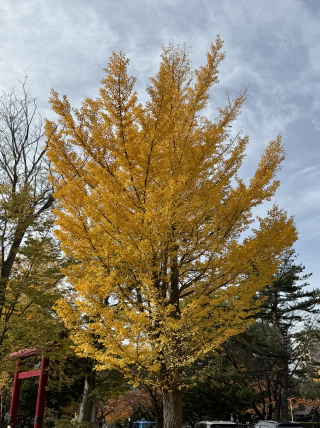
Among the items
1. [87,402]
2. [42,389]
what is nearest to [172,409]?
[42,389]

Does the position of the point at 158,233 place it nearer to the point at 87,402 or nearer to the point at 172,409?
the point at 172,409

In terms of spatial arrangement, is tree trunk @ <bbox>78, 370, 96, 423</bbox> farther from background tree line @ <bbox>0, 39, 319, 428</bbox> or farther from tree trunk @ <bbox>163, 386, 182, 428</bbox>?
tree trunk @ <bbox>163, 386, 182, 428</bbox>

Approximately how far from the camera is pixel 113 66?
19.5 feet

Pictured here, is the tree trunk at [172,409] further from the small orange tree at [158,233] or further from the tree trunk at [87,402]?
the tree trunk at [87,402]

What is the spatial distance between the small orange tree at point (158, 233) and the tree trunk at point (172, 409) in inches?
0.6

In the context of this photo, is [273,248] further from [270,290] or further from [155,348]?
[270,290]

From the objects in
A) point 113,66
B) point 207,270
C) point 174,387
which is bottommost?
point 174,387

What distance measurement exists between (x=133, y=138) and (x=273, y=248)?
118 inches

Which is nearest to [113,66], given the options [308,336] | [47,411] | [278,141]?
[278,141]

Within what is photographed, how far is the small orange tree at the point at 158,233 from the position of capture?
536cm

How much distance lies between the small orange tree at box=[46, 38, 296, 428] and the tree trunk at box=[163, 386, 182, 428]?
0.6 inches

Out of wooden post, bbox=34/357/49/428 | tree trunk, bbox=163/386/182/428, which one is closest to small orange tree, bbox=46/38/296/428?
tree trunk, bbox=163/386/182/428

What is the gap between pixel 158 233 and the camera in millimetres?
5406

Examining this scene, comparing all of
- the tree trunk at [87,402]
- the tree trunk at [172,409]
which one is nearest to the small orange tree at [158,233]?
the tree trunk at [172,409]
